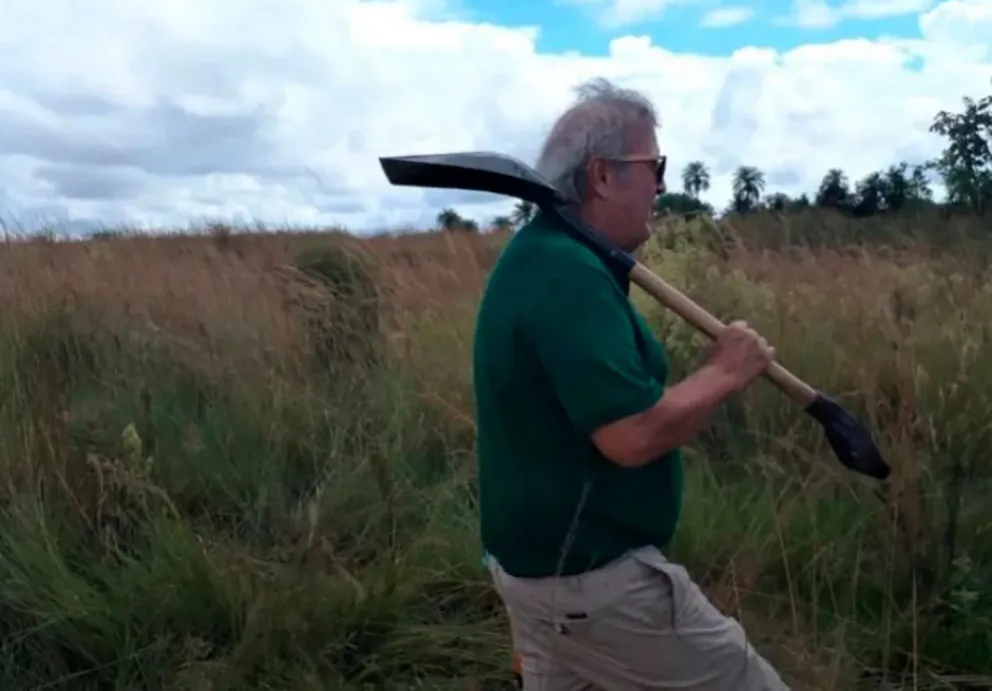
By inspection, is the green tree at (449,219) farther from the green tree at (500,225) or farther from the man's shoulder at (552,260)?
the man's shoulder at (552,260)

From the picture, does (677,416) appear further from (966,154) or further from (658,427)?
(966,154)

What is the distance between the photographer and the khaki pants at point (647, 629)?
271cm

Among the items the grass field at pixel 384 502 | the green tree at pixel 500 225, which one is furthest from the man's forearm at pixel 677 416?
the green tree at pixel 500 225

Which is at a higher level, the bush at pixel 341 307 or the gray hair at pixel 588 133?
the gray hair at pixel 588 133

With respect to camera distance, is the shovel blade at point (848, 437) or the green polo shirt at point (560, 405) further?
the shovel blade at point (848, 437)

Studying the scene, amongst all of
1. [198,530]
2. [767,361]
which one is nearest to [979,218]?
[198,530]

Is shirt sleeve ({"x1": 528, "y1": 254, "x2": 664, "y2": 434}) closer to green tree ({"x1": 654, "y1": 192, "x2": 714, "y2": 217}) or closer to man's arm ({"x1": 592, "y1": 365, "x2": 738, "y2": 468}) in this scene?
man's arm ({"x1": 592, "y1": 365, "x2": 738, "y2": 468})

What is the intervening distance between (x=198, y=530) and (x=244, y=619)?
2.28 feet

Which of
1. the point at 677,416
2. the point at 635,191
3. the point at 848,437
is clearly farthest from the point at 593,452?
the point at 848,437

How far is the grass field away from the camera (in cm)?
404

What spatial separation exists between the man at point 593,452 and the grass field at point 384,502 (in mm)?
921

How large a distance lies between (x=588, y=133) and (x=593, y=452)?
2.25 feet

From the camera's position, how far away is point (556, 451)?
2.67 meters

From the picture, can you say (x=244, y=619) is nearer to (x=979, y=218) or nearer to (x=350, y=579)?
(x=350, y=579)
